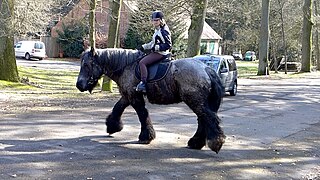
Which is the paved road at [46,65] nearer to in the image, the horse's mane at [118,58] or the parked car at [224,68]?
the parked car at [224,68]

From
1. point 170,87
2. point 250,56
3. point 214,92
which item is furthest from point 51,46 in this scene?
point 214,92

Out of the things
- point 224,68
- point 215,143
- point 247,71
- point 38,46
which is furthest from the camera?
point 38,46

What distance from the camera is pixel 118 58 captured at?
33.0 ft

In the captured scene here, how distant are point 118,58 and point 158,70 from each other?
33.9 inches

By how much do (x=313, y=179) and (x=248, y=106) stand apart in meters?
10.4

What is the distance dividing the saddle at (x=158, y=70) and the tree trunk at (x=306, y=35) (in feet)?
132

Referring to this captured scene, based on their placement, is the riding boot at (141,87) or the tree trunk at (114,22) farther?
the tree trunk at (114,22)

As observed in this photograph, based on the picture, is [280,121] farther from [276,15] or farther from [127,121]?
[276,15]

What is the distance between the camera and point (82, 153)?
8773 millimetres

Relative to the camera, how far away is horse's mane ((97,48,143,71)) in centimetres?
1004

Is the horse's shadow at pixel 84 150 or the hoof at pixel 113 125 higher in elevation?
the hoof at pixel 113 125

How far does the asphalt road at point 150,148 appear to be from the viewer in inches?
307

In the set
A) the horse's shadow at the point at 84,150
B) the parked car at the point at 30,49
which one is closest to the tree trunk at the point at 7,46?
the horse's shadow at the point at 84,150

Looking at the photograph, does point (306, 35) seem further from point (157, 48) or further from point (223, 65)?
point (157, 48)
